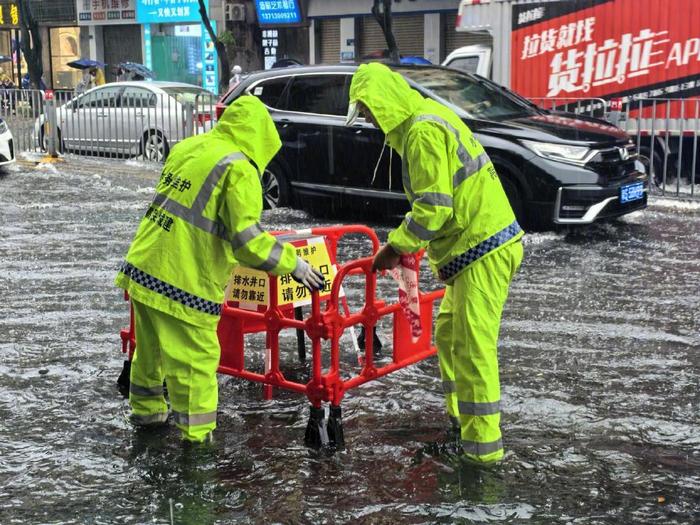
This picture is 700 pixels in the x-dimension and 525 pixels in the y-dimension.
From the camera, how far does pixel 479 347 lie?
14.6 feet

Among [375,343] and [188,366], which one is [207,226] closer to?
[188,366]

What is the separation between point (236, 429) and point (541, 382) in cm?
180

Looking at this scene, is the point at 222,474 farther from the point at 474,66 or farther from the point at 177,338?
the point at 474,66

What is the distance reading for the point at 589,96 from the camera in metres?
14.2

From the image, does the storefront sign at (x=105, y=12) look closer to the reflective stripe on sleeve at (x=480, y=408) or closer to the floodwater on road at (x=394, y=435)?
the floodwater on road at (x=394, y=435)

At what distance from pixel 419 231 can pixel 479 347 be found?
1.91 ft

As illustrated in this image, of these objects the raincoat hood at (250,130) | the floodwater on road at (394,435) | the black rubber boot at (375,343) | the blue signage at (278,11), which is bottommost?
the floodwater on road at (394,435)

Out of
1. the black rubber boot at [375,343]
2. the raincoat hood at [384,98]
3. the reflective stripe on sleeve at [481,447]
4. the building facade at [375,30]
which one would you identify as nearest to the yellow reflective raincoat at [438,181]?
the raincoat hood at [384,98]

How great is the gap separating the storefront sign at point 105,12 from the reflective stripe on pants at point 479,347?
106ft

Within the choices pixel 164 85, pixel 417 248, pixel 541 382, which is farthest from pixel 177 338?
pixel 164 85

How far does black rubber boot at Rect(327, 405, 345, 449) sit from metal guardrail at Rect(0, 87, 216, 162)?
10.9 metres

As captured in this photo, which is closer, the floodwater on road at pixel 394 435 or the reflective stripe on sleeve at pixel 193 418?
the floodwater on road at pixel 394 435

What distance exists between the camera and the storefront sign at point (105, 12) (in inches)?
→ 1372

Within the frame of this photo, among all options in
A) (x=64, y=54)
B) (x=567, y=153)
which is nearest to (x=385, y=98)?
(x=567, y=153)
